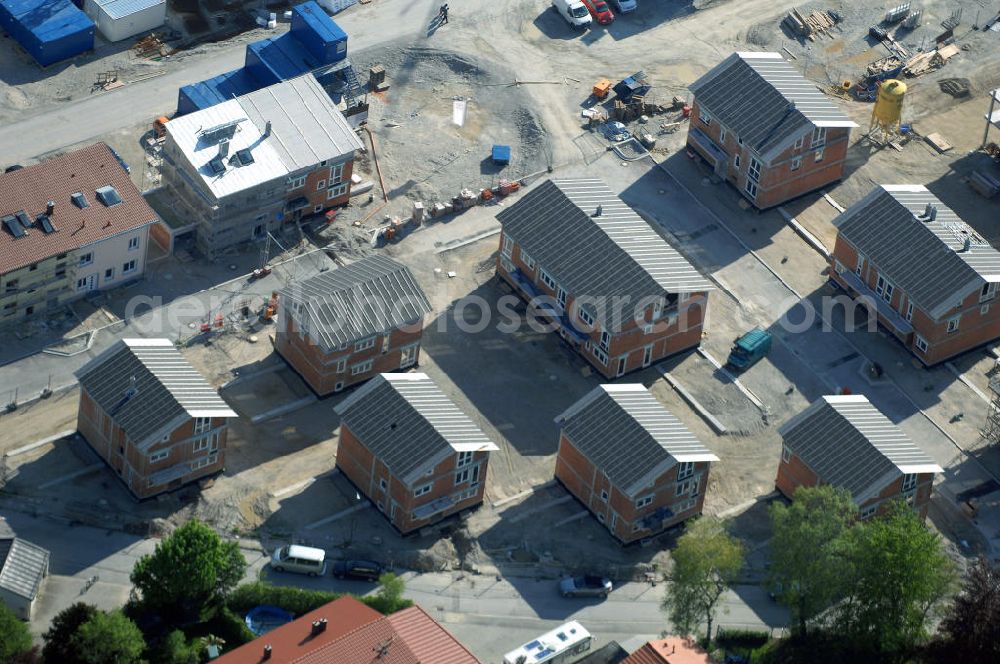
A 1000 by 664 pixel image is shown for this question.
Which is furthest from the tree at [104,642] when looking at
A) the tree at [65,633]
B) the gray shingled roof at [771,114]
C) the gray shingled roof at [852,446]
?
the gray shingled roof at [771,114]

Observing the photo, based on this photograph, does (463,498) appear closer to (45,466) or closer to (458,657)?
(458,657)

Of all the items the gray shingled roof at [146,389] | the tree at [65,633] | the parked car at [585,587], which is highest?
the gray shingled roof at [146,389]

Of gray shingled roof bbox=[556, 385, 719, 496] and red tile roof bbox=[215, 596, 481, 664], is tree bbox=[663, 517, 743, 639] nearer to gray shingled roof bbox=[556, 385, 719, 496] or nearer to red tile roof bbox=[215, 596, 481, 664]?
gray shingled roof bbox=[556, 385, 719, 496]

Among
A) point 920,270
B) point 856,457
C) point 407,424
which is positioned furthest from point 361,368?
point 920,270

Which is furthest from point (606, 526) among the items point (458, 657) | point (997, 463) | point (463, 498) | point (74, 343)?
point (74, 343)

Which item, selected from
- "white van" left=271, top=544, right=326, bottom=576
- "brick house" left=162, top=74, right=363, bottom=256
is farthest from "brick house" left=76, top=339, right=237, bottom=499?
"brick house" left=162, top=74, right=363, bottom=256

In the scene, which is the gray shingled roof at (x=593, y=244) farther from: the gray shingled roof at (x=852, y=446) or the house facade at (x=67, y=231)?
the house facade at (x=67, y=231)
